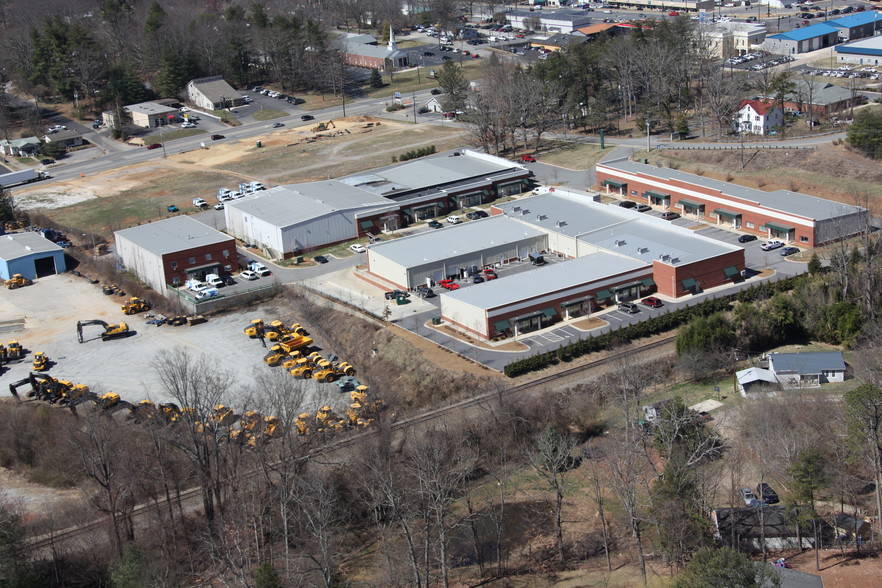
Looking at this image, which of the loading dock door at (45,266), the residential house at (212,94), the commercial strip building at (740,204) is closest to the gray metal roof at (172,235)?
the loading dock door at (45,266)

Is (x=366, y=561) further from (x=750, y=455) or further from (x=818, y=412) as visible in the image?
(x=818, y=412)

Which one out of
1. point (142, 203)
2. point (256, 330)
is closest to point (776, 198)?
point (256, 330)

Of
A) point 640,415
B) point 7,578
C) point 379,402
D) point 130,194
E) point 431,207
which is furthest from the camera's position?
point 130,194

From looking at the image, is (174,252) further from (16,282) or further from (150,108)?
(150,108)

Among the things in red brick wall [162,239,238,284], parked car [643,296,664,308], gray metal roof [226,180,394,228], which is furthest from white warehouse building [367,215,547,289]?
parked car [643,296,664,308]

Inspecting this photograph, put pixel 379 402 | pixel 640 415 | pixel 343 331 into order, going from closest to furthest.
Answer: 1. pixel 640 415
2. pixel 379 402
3. pixel 343 331

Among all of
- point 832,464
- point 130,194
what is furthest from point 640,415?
point 130,194

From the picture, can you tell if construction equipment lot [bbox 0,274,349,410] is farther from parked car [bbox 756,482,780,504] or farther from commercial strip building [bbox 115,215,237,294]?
parked car [bbox 756,482,780,504]
